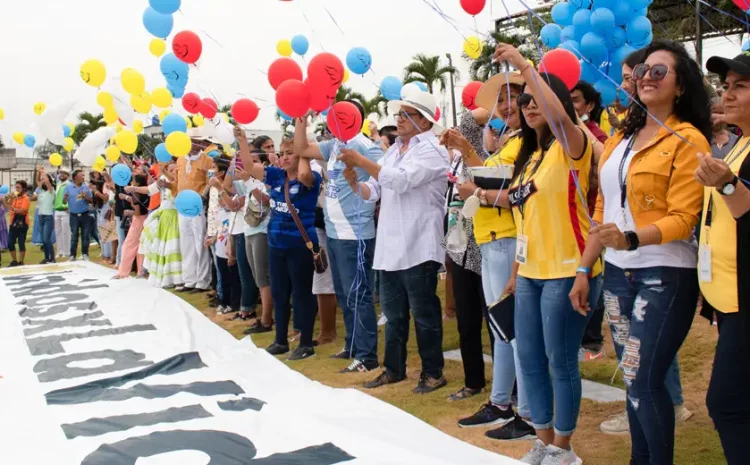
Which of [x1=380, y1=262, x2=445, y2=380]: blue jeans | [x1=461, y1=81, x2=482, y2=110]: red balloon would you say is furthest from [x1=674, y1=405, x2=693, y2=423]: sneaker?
[x1=461, y1=81, x2=482, y2=110]: red balloon

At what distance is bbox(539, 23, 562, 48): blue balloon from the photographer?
17.8ft

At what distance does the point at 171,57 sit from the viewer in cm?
623

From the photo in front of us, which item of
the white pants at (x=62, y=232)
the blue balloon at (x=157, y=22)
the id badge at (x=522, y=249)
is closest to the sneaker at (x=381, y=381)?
the id badge at (x=522, y=249)

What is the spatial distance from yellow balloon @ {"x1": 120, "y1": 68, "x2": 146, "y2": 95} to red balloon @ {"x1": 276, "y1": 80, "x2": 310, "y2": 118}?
3.10 metres

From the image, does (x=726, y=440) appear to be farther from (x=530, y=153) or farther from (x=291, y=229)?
(x=291, y=229)

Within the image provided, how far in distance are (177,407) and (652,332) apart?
8.53ft

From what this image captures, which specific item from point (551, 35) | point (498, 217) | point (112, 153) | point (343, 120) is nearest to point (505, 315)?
point (498, 217)

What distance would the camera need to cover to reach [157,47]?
7.05 m

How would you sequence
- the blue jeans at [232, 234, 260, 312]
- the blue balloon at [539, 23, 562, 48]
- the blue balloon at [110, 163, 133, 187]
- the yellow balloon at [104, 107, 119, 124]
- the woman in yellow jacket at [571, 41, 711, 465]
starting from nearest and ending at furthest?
1. the woman in yellow jacket at [571, 41, 711, 465]
2. the blue balloon at [539, 23, 562, 48]
3. the blue jeans at [232, 234, 260, 312]
4. the yellow balloon at [104, 107, 119, 124]
5. the blue balloon at [110, 163, 133, 187]

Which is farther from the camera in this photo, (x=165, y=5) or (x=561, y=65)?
(x=165, y=5)

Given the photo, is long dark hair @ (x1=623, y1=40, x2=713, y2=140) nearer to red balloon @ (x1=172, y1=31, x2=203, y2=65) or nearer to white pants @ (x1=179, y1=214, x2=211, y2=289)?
red balloon @ (x1=172, y1=31, x2=203, y2=65)

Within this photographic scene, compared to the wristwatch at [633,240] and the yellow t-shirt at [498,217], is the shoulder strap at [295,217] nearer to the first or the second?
the yellow t-shirt at [498,217]

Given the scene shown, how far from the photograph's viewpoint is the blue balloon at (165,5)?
5.52 meters

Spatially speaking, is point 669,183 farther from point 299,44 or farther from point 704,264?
point 299,44
